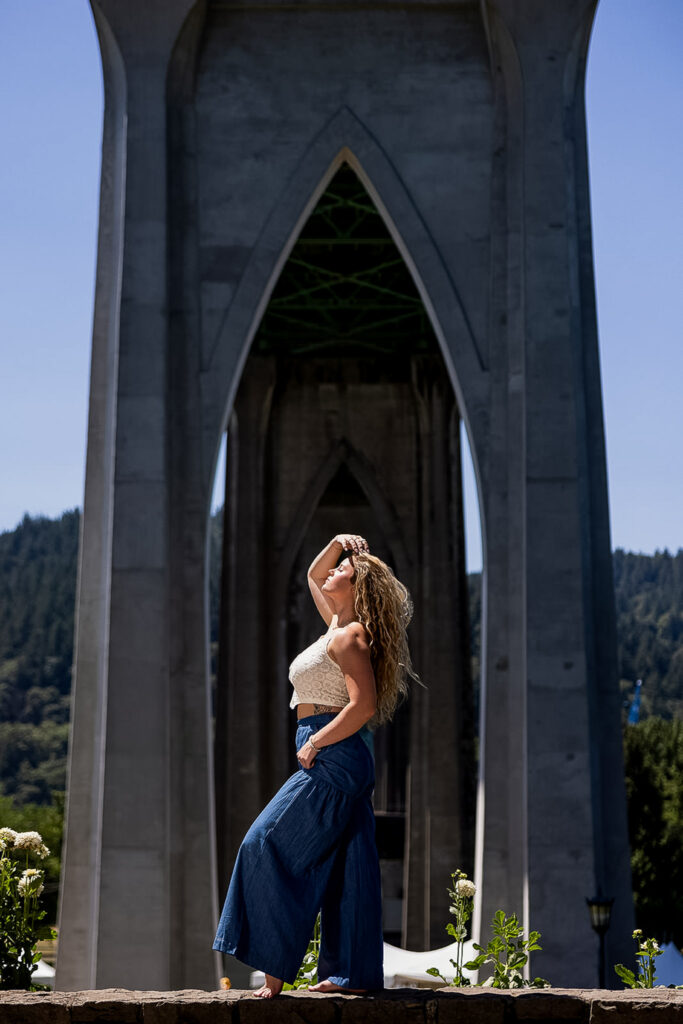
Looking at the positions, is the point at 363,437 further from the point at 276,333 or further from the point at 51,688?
Answer: the point at 51,688

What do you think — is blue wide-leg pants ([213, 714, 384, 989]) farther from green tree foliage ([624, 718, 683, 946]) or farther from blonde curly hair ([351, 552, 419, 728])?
green tree foliage ([624, 718, 683, 946])

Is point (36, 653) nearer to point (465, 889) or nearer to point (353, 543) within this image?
point (465, 889)

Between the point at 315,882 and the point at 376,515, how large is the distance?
88.8ft

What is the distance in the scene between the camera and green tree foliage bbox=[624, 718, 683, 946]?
1506 inches

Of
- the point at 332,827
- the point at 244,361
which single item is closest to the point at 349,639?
the point at 332,827

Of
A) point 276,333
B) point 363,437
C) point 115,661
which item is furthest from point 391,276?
point 115,661

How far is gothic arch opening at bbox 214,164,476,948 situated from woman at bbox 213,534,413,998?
75.5 feet

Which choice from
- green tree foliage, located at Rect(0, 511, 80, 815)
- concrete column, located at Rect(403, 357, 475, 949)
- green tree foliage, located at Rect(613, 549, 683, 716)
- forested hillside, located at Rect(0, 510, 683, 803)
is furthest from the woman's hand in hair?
green tree foliage, located at Rect(0, 511, 80, 815)

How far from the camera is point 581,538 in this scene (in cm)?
1438

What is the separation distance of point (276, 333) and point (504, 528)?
15.9 metres

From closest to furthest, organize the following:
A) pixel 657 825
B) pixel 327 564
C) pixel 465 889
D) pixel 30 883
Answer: pixel 327 564, pixel 465 889, pixel 30 883, pixel 657 825

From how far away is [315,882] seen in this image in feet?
15.7

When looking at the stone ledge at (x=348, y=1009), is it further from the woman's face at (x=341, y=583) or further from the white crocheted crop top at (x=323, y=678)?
the woman's face at (x=341, y=583)

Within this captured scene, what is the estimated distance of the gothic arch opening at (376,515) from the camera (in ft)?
96.0
